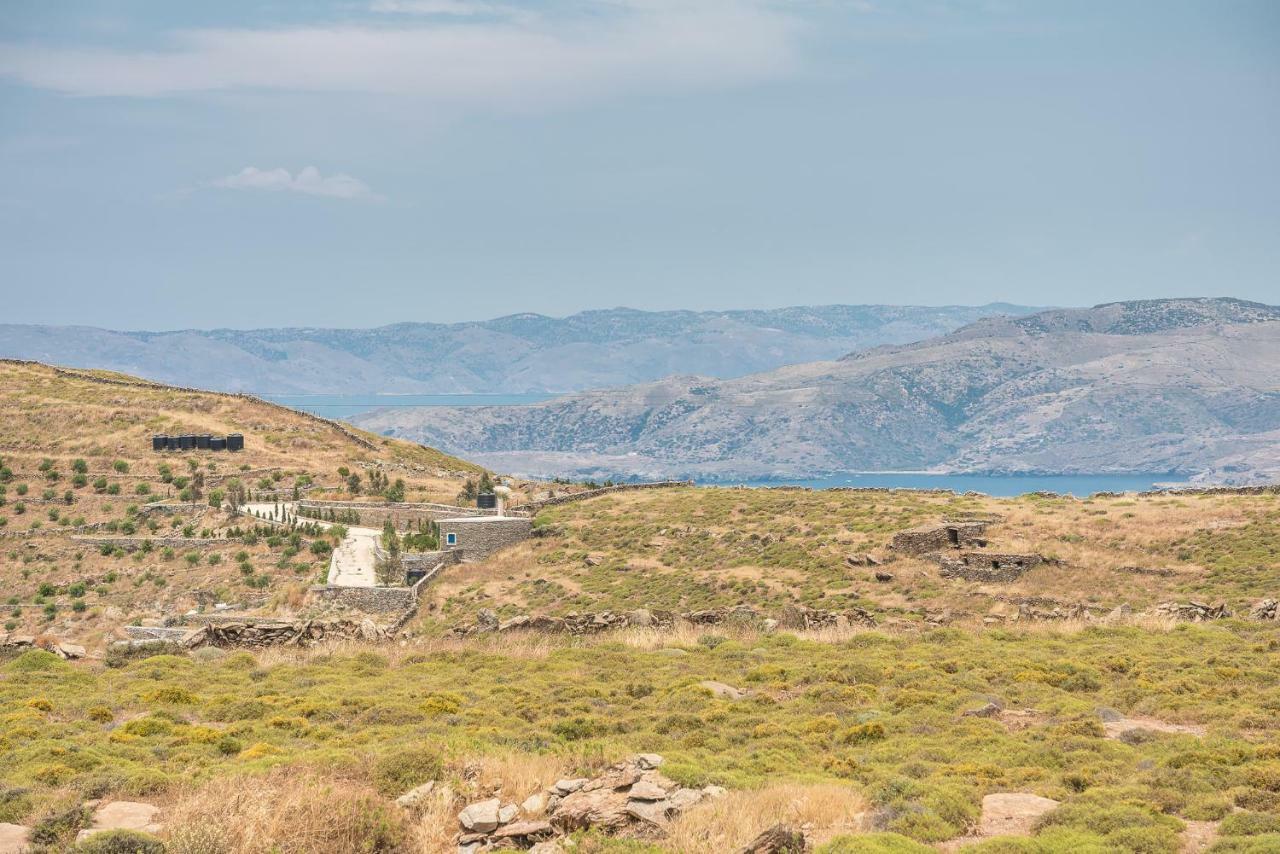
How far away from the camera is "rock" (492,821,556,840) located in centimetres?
1484

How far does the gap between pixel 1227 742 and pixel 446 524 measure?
48045mm

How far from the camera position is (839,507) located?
61.5 m

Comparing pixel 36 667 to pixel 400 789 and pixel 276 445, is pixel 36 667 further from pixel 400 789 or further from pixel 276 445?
pixel 276 445

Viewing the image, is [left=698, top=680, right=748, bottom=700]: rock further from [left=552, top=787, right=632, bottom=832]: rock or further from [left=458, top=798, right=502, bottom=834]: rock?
[left=458, top=798, right=502, bottom=834]: rock

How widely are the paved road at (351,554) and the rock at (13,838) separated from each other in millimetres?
38021

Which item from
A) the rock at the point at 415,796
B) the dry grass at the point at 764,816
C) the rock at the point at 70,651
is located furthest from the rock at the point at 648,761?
the rock at the point at 70,651

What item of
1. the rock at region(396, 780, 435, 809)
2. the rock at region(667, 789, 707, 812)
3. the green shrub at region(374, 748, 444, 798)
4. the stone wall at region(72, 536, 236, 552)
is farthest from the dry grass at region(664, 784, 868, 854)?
the stone wall at region(72, 536, 236, 552)

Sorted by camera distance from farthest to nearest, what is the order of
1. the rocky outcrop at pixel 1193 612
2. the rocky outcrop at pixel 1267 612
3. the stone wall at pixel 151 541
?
1. the stone wall at pixel 151 541
2. the rocky outcrop at pixel 1193 612
3. the rocky outcrop at pixel 1267 612

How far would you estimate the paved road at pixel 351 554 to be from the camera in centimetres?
5525

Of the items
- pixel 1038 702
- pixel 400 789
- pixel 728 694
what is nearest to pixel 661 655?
pixel 728 694

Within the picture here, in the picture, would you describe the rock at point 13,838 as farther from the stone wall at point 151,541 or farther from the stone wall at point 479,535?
the stone wall at point 151,541

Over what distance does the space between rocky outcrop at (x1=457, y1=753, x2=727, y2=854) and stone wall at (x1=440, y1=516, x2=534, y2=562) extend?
4627 cm

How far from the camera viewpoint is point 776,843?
13.7 m

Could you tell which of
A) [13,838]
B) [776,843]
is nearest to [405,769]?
[13,838]
